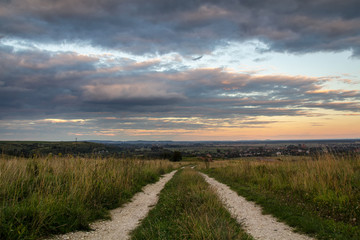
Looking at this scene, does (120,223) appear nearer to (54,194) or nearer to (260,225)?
(54,194)

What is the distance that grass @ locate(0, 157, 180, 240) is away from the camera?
6699mm

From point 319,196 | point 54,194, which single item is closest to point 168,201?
point 54,194

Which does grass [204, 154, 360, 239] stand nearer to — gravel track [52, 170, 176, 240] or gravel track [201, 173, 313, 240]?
gravel track [201, 173, 313, 240]

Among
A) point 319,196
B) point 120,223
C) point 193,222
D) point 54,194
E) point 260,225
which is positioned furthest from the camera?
point 319,196

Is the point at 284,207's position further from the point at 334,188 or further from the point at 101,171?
the point at 101,171

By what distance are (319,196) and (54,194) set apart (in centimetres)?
1092

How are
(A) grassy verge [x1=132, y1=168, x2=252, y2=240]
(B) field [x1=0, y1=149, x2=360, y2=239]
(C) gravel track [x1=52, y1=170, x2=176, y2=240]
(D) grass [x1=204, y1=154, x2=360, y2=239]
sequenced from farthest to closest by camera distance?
(D) grass [x1=204, y1=154, x2=360, y2=239] → (C) gravel track [x1=52, y1=170, x2=176, y2=240] → (B) field [x1=0, y1=149, x2=360, y2=239] → (A) grassy verge [x1=132, y1=168, x2=252, y2=240]

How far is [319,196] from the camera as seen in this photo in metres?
10.3

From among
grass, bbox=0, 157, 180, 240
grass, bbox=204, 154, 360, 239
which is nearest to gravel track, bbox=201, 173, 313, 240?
grass, bbox=204, 154, 360, 239

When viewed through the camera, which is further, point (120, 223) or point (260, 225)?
point (120, 223)

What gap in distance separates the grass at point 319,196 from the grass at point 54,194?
7.50m

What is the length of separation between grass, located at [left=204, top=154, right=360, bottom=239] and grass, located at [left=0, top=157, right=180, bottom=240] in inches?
295

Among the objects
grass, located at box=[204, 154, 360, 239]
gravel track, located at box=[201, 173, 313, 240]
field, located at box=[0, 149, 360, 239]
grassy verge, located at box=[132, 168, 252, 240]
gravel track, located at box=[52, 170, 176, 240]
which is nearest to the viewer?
grassy verge, located at box=[132, 168, 252, 240]

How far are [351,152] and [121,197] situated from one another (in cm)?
1419
